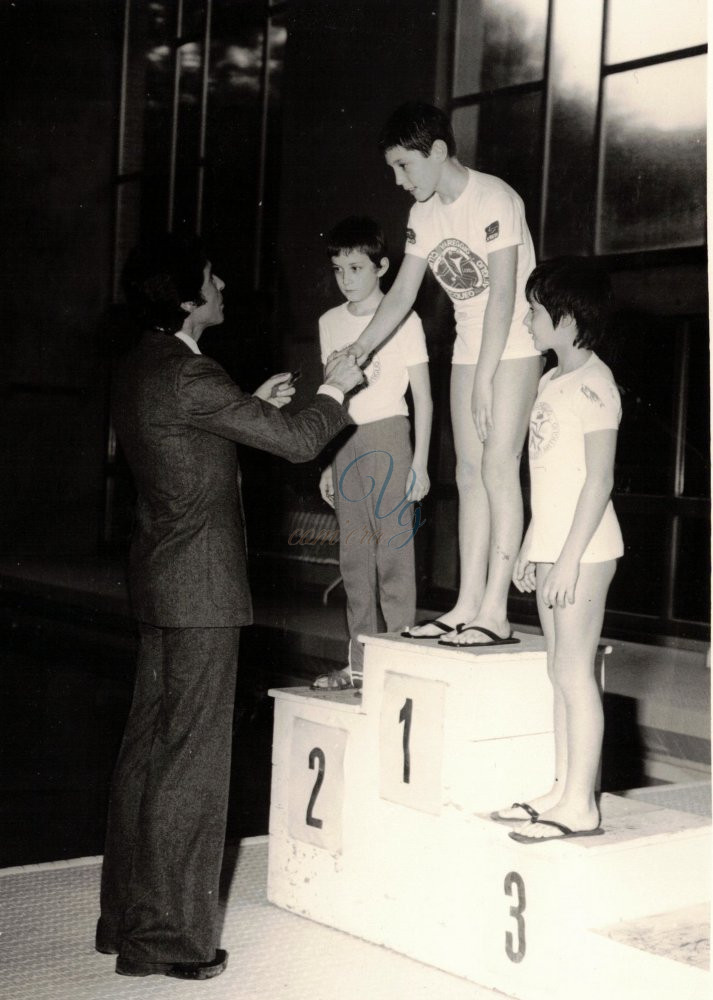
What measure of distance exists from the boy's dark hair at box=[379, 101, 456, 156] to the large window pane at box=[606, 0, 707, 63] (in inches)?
164

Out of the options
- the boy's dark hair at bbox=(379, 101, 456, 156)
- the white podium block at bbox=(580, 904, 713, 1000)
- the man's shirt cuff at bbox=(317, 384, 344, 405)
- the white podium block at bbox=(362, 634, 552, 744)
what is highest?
the boy's dark hair at bbox=(379, 101, 456, 156)

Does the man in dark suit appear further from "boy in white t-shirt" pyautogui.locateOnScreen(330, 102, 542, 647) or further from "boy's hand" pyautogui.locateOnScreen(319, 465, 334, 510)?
"boy's hand" pyautogui.locateOnScreen(319, 465, 334, 510)

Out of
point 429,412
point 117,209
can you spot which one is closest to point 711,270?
point 429,412

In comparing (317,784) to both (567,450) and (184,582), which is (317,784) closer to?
(184,582)

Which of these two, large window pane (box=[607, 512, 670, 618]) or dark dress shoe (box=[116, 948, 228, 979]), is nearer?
dark dress shoe (box=[116, 948, 228, 979])

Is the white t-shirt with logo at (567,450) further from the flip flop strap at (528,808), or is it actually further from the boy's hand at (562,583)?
the flip flop strap at (528,808)

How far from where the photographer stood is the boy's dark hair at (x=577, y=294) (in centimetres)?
270

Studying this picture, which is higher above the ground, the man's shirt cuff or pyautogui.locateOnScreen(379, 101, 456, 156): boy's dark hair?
pyautogui.locateOnScreen(379, 101, 456, 156): boy's dark hair

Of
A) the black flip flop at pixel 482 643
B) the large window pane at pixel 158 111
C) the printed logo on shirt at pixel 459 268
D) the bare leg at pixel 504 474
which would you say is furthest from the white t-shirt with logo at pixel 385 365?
the large window pane at pixel 158 111

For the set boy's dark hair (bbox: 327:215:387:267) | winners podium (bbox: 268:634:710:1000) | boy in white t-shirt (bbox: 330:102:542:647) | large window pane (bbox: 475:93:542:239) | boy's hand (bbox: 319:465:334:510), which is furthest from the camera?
large window pane (bbox: 475:93:542:239)

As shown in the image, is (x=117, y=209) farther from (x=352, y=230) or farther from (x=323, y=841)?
(x=323, y=841)

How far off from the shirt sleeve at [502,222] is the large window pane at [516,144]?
14.8 feet

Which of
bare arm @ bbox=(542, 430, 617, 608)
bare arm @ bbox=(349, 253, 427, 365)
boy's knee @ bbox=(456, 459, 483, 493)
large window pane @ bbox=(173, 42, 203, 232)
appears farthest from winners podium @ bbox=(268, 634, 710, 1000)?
large window pane @ bbox=(173, 42, 203, 232)

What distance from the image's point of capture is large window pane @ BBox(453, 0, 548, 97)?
24.9ft
